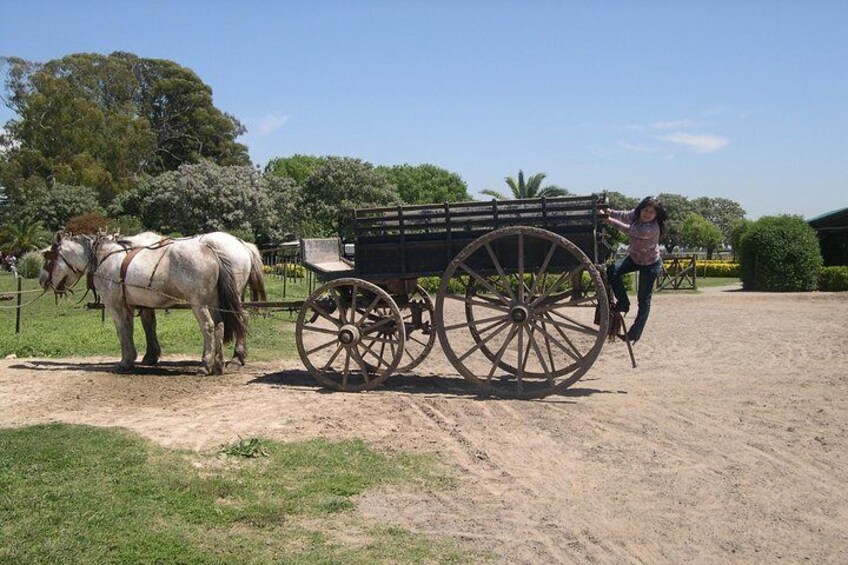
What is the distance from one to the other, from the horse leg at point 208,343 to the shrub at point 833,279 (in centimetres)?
2823

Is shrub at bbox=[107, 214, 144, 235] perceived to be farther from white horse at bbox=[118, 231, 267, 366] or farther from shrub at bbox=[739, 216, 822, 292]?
white horse at bbox=[118, 231, 267, 366]

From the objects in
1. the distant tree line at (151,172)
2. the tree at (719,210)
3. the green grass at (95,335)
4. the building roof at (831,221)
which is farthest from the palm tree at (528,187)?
the tree at (719,210)

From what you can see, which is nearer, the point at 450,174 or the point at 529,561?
the point at 529,561

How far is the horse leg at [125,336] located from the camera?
37.6 feet

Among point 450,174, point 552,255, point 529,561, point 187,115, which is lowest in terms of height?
point 529,561

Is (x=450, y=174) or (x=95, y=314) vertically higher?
(x=450, y=174)

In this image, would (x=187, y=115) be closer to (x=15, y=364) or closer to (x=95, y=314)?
(x=95, y=314)

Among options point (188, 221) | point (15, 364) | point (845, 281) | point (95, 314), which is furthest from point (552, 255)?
point (188, 221)

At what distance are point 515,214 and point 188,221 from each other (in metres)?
41.3

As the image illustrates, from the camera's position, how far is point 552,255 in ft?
31.0

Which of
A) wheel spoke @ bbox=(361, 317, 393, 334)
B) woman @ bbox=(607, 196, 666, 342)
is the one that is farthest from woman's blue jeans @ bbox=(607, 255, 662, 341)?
wheel spoke @ bbox=(361, 317, 393, 334)

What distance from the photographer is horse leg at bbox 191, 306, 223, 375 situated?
11.0 m

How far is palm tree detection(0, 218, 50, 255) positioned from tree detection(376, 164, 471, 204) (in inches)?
1069

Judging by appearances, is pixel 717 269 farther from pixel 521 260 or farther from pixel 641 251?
pixel 521 260
